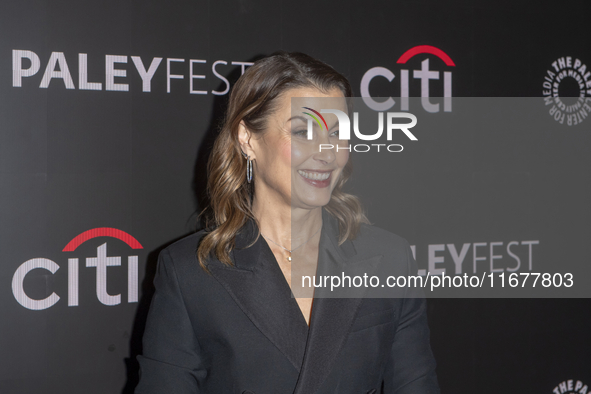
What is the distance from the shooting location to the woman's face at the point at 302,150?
1.41 m

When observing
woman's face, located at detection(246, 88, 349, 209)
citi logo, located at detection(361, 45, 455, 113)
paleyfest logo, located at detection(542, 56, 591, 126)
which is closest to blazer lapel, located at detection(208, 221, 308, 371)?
woman's face, located at detection(246, 88, 349, 209)

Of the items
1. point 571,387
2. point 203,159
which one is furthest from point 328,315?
point 571,387

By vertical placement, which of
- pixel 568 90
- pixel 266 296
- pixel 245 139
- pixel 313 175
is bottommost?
pixel 266 296

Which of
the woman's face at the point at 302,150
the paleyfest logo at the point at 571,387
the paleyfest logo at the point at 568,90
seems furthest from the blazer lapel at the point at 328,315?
the paleyfest logo at the point at 571,387

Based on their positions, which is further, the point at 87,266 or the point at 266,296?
the point at 87,266

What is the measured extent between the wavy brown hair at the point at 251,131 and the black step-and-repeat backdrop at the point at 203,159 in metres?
0.53

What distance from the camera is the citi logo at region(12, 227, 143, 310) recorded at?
1.84m

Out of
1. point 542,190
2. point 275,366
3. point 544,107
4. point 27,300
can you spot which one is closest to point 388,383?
point 275,366

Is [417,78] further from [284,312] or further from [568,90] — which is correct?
[284,312]

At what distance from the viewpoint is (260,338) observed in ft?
4.31

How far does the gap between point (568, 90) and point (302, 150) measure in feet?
5.95

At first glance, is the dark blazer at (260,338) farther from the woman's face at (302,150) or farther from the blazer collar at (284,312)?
the woman's face at (302,150)

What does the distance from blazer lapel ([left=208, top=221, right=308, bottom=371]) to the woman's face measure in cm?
19

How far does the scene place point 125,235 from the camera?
1970mm
